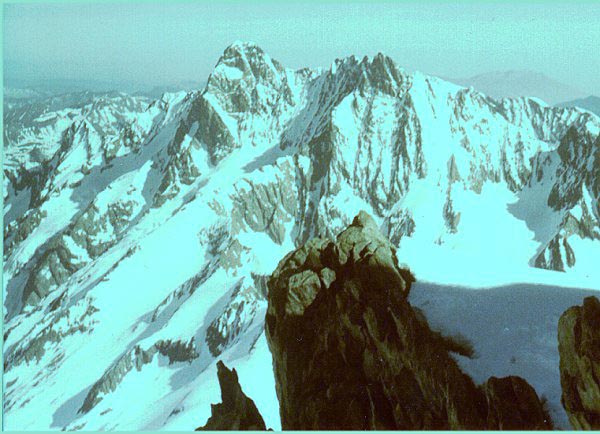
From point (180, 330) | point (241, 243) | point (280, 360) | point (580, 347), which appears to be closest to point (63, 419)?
point (180, 330)

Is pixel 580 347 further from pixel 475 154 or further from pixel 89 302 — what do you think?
pixel 475 154

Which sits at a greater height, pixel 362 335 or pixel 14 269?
pixel 362 335

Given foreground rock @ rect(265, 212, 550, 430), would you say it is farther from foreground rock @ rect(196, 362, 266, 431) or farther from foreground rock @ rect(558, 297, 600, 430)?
foreground rock @ rect(196, 362, 266, 431)

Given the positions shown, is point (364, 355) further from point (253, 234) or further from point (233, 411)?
point (253, 234)

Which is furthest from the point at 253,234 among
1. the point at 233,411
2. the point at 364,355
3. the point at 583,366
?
the point at 583,366

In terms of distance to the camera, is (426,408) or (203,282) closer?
(426,408)

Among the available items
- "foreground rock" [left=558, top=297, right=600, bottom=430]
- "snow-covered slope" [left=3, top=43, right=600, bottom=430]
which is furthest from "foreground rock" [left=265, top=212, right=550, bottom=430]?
"snow-covered slope" [left=3, top=43, right=600, bottom=430]
